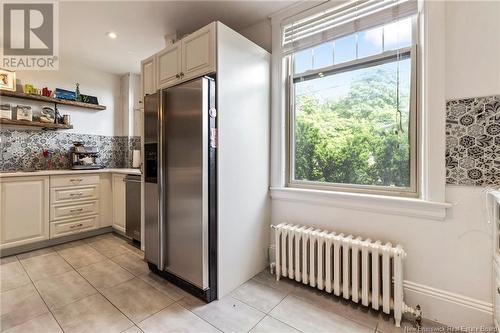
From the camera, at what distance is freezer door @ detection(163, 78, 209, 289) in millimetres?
1681

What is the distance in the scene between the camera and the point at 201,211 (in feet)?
5.56

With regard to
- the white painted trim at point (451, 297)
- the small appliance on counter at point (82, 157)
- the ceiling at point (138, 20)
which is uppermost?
the ceiling at point (138, 20)

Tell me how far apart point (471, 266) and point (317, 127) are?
55.3 inches

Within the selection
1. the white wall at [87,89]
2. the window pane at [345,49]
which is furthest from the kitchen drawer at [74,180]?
the window pane at [345,49]

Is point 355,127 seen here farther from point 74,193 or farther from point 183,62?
point 74,193

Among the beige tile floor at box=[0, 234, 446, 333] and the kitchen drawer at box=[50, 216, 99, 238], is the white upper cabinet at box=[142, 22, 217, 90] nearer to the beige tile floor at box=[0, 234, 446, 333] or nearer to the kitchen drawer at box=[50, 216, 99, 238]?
the beige tile floor at box=[0, 234, 446, 333]

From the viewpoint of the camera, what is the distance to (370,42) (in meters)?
1.82

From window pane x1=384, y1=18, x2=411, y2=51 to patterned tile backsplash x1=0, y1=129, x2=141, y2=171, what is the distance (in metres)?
3.65

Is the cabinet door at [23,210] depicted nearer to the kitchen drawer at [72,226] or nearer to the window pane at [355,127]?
the kitchen drawer at [72,226]

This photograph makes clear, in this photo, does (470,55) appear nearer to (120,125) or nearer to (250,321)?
(250,321)

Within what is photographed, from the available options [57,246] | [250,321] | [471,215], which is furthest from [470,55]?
[57,246]

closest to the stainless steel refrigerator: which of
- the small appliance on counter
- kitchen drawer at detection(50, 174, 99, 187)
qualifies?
kitchen drawer at detection(50, 174, 99, 187)

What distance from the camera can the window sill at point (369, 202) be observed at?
150 cm

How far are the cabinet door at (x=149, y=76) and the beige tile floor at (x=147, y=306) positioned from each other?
176 cm
